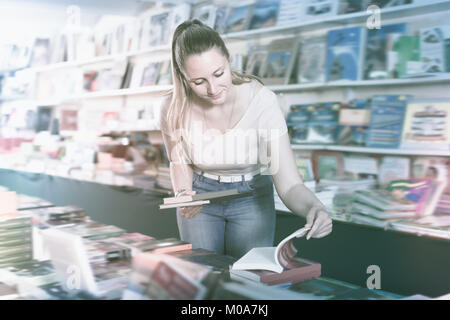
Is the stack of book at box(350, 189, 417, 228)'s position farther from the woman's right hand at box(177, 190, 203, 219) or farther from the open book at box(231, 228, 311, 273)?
the open book at box(231, 228, 311, 273)

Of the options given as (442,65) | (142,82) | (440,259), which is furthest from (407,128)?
(142,82)

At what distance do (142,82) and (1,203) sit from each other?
267 cm

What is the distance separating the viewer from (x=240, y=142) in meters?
1.74

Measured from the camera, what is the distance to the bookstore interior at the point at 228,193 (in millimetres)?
1155

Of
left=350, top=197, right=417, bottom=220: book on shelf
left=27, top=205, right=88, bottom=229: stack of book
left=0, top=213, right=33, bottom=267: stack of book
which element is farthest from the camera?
left=350, top=197, right=417, bottom=220: book on shelf

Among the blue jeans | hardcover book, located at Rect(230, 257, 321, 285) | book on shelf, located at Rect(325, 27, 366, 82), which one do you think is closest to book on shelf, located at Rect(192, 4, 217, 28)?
book on shelf, located at Rect(325, 27, 366, 82)

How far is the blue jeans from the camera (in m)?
1.79

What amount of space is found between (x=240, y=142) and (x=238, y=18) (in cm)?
177

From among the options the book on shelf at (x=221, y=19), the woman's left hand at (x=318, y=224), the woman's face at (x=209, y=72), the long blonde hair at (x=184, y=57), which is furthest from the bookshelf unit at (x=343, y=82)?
the woman's left hand at (x=318, y=224)

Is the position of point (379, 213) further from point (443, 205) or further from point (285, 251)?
point (285, 251)

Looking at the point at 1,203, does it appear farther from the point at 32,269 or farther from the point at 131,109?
the point at 131,109

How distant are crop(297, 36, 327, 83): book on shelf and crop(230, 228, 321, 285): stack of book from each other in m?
1.87

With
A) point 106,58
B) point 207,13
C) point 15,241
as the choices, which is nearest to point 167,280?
point 15,241

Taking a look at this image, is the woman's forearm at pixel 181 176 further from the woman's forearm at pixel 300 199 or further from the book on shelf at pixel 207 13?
the book on shelf at pixel 207 13
